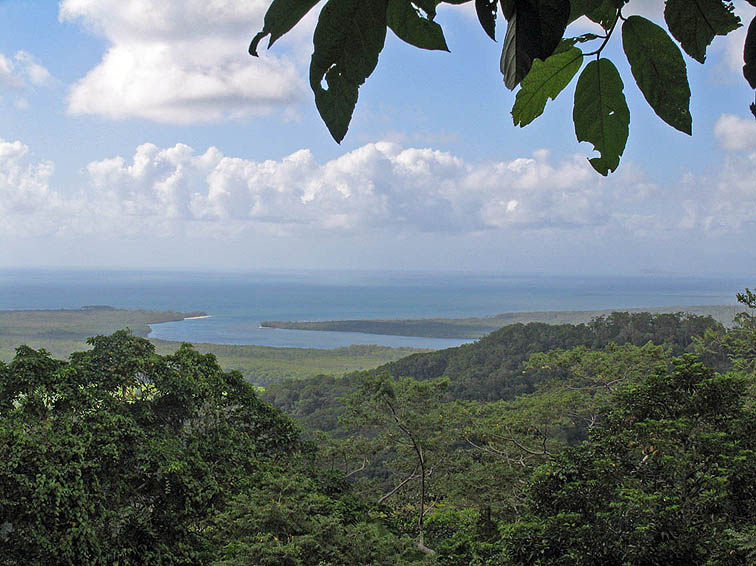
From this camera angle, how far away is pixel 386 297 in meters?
63.3

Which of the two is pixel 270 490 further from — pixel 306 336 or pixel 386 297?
pixel 386 297

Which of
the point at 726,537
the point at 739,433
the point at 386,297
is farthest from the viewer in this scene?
the point at 386,297

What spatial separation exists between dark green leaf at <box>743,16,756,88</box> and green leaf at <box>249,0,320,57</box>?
22cm

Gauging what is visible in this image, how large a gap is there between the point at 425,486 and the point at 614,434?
14.0 feet

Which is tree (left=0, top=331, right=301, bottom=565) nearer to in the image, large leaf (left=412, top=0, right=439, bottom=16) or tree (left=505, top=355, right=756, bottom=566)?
tree (left=505, top=355, right=756, bottom=566)

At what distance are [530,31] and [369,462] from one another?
9.01 meters

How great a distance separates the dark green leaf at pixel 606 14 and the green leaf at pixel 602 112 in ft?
0.07

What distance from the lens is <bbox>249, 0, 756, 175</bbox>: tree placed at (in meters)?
0.26

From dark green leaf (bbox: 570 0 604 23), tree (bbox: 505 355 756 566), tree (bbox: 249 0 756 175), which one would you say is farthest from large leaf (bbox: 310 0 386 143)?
tree (bbox: 505 355 756 566)

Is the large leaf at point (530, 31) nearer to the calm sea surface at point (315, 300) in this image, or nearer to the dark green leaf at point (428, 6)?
the dark green leaf at point (428, 6)

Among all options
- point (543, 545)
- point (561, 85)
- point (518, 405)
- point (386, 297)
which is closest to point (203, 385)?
point (543, 545)

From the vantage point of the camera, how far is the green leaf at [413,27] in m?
0.31

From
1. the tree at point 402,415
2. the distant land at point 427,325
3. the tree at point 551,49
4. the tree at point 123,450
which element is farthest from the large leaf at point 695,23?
the distant land at point 427,325

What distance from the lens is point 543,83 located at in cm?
37
